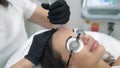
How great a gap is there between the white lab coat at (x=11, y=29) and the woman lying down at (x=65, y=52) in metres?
0.13

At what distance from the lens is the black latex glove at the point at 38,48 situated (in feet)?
3.96

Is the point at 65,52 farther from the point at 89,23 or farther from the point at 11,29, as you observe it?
the point at 89,23

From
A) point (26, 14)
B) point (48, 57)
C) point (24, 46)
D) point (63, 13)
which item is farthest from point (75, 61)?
point (26, 14)

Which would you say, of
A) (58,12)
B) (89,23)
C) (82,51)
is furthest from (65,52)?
(89,23)

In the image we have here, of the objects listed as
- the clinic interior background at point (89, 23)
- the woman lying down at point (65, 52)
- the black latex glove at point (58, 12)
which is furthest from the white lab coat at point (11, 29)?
the clinic interior background at point (89, 23)

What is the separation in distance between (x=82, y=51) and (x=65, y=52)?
0.08 metres

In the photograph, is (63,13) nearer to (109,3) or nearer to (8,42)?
(8,42)

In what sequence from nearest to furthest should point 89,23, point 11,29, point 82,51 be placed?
point 82,51
point 11,29
point 89,23

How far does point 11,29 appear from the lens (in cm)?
133

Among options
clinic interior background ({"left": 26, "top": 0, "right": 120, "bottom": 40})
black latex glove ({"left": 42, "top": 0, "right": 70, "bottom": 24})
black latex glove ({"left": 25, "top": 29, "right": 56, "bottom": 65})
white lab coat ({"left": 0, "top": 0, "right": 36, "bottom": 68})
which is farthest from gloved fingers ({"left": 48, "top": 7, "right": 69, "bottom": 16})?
clinic interior background ({"left": 26, "top": 0, "right": 120, "bottom": 40})

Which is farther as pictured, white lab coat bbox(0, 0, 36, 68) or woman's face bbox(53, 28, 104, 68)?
white lab coat bbox(0, 0, 36, 68)

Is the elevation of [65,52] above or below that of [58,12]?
below

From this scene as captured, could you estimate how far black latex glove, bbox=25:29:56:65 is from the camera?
121cm

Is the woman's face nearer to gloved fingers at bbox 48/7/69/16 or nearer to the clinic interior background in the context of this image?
gloved fingers at bbox 48/7/69/16
